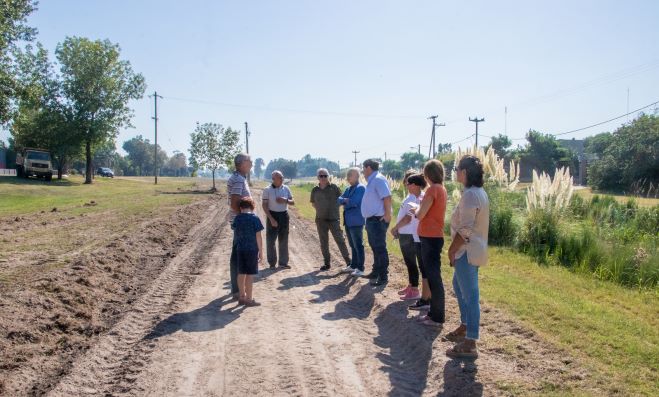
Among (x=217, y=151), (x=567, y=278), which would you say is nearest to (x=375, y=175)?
(x=567, y=278)

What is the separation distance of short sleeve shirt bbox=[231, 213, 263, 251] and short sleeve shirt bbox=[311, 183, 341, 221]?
2.77 m

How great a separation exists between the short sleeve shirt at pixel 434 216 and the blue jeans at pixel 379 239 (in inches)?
83.4

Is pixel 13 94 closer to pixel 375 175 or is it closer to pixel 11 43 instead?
pixel 11 43

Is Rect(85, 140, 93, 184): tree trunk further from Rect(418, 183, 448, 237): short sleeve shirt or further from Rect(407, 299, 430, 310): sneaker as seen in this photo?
Rect(418, 183, 448, 237): short sleeve shirt

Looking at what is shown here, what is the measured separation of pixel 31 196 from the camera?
31078mm

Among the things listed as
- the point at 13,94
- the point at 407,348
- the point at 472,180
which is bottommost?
the point at 407,348

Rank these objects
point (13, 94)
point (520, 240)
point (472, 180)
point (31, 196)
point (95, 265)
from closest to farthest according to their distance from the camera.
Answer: point (472, 180) < point (95, 265) < point (520, 240) < point (13, 94) < point (31, 196)

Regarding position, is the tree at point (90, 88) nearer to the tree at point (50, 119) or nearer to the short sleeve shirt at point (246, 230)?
the tree at point (50, 119)

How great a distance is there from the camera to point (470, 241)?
526 centimetres

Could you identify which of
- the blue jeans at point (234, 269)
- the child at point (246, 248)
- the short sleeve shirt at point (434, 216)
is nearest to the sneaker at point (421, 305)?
the short sleeve shirt at point (434, 216)

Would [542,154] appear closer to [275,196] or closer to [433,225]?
[275,196]

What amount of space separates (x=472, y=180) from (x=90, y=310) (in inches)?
203

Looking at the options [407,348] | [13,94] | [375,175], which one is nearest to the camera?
[407,348]

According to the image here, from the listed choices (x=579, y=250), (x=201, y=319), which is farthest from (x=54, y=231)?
(x=579, y=250)
